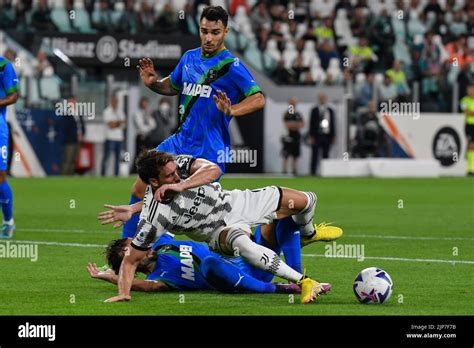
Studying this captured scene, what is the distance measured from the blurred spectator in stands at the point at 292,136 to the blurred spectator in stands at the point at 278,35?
3259 mm

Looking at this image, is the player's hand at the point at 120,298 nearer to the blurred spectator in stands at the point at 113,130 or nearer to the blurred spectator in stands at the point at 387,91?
the blurred spectator in stands at the point at 113,130

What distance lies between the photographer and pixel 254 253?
905cm

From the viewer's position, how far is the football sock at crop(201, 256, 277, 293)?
9750 mm

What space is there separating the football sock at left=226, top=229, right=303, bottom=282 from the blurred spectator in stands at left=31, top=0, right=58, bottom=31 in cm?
2261

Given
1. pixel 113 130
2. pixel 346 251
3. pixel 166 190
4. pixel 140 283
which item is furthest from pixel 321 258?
pixel 113 130

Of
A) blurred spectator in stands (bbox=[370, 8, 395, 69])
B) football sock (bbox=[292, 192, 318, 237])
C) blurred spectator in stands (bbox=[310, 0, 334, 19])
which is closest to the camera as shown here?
football sock (bbox=[292, 192, 318, 237])

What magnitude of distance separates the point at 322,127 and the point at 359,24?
582 cm

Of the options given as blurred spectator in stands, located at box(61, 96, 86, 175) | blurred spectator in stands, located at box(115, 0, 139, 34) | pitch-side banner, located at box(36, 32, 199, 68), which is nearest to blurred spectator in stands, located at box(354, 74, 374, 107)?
pitch-side banner, located at box(36, 32, 199, 68)

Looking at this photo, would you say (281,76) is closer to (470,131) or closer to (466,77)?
(470,131)

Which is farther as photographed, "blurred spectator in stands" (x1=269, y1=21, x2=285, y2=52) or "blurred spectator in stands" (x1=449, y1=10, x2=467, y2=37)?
"blurred spectator in stands" (x1=449, y1=10, x2=467, y2=37)

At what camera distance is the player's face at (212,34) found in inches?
415

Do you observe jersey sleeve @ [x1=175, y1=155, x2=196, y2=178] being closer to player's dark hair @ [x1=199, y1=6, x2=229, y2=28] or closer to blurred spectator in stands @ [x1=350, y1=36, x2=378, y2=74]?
player's dark hair @ [x1=199, y1=6, x2=229, y2=28]

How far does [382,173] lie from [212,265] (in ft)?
71.8

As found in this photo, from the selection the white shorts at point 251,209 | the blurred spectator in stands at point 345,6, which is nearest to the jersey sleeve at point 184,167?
the white shorts at point 251,209
